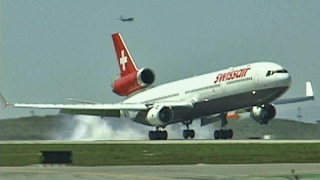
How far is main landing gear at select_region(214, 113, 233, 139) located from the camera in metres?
77.9

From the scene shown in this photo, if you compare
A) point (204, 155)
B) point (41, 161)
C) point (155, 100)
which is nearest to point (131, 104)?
point (155, 100)

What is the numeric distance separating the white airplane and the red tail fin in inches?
5.7

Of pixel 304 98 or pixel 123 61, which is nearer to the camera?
pixel 304 98

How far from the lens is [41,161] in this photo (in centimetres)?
4381

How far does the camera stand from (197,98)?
255ft

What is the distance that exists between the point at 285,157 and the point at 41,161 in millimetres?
12426

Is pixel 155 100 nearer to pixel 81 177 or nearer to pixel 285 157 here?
pixel 285 157

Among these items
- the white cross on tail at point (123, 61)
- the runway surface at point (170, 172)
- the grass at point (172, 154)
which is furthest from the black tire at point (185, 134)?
the runway surface at point (170, 172)

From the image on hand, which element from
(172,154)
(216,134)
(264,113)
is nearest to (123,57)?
(216,134)

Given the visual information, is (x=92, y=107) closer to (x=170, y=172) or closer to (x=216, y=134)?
(x=216, y=134)

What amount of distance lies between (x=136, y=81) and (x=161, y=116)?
29.3ft

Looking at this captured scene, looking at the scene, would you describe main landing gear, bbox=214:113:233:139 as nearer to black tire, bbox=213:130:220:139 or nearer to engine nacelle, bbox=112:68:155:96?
black tire, bbox=213:130:220:139

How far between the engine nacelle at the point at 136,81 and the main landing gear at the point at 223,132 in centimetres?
989

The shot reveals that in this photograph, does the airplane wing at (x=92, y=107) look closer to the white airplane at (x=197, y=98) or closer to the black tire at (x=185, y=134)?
the white airplane at (x=197, y=98)
